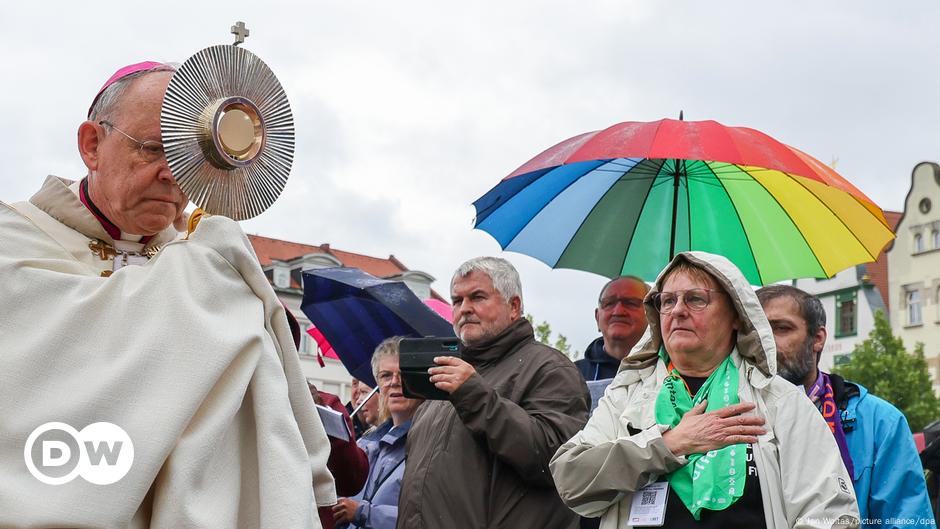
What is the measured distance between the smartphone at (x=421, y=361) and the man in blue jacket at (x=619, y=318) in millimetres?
1749

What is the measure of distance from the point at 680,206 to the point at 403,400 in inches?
75.6

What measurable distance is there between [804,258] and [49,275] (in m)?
4.89

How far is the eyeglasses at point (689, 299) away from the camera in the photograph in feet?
15.0

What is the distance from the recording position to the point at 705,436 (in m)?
4.14

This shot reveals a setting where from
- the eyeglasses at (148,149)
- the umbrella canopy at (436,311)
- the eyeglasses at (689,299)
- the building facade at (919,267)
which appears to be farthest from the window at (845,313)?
the eyeglasses at (148,149)

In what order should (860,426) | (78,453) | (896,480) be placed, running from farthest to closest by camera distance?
(860,426)
(896,480)
(78,453)

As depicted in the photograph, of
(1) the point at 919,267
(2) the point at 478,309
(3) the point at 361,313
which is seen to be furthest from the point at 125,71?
(1) the point at 919,267

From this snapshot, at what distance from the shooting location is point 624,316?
263 inches

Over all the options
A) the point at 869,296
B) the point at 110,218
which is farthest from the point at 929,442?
the point at 869,296

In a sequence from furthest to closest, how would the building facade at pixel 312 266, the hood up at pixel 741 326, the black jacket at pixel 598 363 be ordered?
the building facade at pixel 312 266, the black jacket at pixel 598 363, the hood up at pixel 741 326

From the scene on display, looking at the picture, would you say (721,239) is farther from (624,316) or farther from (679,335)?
(679,335)

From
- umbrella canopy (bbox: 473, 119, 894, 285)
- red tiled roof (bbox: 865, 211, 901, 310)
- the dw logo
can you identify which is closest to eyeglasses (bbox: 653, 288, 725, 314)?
umbrella canopy (bbox: 473, 119, 894, 285)

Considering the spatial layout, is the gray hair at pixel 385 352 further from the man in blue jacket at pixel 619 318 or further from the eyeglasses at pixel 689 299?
the eyeglasses at pixel 689 299

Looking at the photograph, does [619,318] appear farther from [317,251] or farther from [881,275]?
[317,251]
